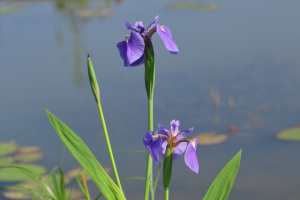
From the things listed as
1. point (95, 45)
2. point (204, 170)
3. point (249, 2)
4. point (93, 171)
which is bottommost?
point (204, 170)

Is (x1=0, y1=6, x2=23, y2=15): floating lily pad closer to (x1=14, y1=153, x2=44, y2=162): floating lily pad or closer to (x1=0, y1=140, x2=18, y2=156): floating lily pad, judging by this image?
(x1=0, y1=140, x2=18, y2=156): floating lily pad

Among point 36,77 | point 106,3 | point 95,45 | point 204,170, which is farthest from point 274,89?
point 106,3

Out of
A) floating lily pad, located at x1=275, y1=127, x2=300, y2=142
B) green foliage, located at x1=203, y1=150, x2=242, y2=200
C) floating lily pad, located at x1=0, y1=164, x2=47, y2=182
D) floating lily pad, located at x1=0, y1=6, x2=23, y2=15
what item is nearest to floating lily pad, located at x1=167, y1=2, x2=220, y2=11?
floating lily pad, located at x1=0, y1=6, x2=23, y2=15

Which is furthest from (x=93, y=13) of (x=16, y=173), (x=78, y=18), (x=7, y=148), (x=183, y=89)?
(x=16, y=173)

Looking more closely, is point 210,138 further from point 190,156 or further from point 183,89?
point 190,156

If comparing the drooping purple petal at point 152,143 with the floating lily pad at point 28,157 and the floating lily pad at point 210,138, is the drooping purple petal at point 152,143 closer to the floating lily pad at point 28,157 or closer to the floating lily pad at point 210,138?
the floating lily pad at point 210,138

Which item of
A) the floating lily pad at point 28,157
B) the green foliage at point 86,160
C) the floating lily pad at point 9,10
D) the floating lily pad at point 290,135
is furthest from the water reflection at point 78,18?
the green foliage at point 86,160

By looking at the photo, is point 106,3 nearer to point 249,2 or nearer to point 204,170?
point 249,2
